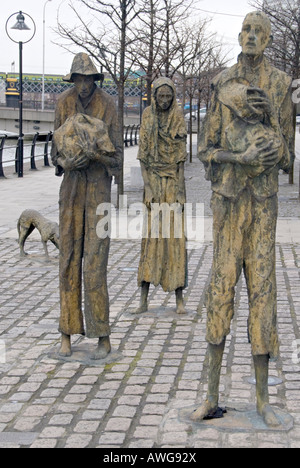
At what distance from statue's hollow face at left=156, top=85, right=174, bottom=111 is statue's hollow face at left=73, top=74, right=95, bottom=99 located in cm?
165

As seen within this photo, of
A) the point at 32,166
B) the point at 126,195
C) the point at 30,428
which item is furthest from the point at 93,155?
the point at 32,166

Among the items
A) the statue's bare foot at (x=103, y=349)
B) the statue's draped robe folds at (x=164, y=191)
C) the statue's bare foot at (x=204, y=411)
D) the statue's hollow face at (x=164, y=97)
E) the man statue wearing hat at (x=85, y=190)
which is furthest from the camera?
the statue's draped robe folds at (x=164, y=191)

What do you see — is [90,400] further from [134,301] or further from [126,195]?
[126,195]

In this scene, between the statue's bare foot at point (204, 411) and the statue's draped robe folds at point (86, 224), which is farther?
the statue's draped robe folds at point (86, 224)

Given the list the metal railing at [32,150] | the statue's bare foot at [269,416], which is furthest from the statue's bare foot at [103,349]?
the metal railing at [32,150]

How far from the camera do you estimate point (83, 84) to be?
21.5 ft

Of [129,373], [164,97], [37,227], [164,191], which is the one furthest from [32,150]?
[129,373]

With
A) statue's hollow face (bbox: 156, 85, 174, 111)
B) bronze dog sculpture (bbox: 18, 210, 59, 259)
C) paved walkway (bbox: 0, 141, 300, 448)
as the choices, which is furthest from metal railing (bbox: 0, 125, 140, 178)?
statue's hollow face (bbox: 156, 85, 174, 111)

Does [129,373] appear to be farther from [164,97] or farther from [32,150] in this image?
[32,150]

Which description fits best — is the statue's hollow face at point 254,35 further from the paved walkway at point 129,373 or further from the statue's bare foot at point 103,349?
the statue's bare foot at point 103,349

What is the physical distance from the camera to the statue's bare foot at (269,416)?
16.8ft

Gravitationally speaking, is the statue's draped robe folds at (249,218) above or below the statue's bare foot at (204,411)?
above

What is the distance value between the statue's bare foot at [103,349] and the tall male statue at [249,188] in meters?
1.73

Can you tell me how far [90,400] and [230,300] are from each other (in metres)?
1.30
